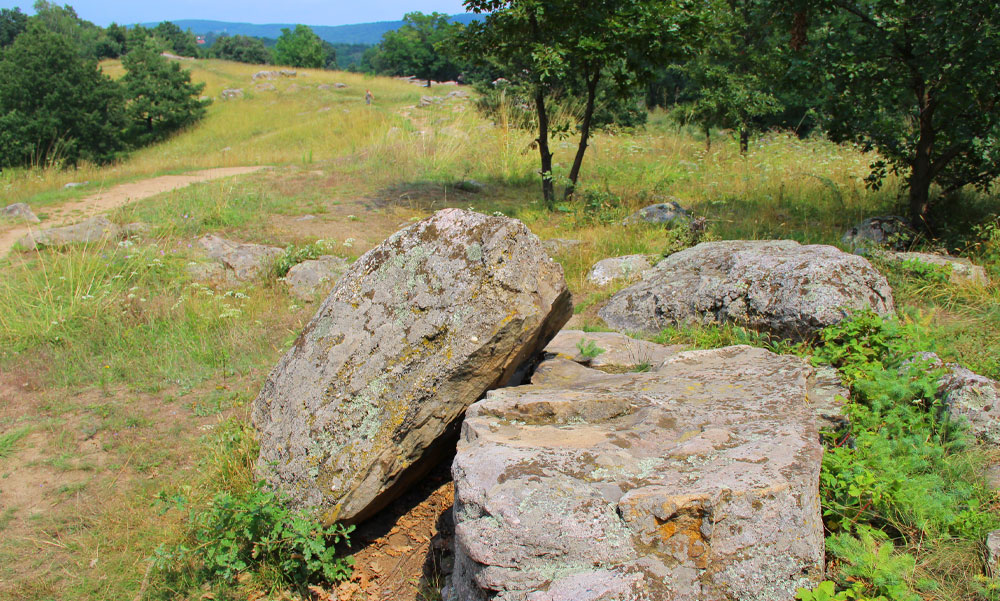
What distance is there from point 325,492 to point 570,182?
814 centimetres

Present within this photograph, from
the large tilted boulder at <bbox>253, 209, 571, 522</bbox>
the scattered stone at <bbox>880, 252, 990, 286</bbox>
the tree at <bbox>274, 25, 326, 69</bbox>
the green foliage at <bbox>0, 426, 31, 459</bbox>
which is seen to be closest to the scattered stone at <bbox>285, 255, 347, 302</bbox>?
the green foliage at <bbox>0, 426, 31, 459</bbox>

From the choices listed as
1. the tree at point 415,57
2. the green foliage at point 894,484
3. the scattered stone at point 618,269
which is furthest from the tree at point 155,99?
the green foliage at point 894,484

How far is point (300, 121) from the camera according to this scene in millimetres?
24250

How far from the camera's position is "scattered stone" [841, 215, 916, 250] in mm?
6656

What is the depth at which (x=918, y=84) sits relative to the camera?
6965mm

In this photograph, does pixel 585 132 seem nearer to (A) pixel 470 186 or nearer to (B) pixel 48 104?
(A) pixel 470 186

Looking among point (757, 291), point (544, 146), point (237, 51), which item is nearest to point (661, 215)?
point (544, 146)

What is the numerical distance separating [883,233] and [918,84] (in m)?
1.70

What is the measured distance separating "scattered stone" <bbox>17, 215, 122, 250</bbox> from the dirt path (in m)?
0.25

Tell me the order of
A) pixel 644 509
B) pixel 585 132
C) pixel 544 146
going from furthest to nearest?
pixel 544 146
pixel 585 132
pixel 644 509

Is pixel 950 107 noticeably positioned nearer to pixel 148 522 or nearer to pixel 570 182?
pixel 570 182

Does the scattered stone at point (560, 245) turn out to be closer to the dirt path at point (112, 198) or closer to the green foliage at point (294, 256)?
the green foliage at point (294, 256)

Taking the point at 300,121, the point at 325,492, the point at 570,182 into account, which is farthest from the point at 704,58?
the point at 300,121

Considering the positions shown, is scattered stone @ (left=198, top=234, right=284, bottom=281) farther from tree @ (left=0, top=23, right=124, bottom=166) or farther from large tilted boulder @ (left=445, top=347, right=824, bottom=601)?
tree @ (left=0, top=23, right=124, bottom=166)
